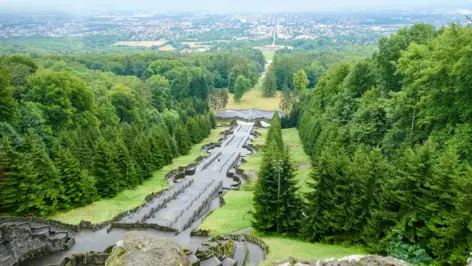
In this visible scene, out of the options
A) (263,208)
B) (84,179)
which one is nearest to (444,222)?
(263,208)

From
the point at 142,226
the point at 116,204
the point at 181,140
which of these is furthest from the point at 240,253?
the point at 181,140

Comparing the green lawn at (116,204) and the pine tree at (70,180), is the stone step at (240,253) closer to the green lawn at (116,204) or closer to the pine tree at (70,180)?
the green lawn at (116,204)

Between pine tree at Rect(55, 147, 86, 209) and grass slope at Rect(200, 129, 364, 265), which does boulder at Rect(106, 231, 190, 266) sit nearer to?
grass slope at Rect(200, 129, 364, 265)

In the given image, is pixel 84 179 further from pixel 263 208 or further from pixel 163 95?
pixel 163 95

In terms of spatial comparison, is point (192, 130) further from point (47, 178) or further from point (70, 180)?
point (47, 178)

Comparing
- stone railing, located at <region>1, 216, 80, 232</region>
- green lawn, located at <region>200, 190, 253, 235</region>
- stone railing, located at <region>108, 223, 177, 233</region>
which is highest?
stone railing, located at <region>1, 216, 80, 232</region>

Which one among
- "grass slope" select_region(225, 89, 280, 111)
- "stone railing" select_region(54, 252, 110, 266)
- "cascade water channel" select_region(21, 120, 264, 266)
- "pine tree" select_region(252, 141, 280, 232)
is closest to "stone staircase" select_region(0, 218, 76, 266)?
"cascade water channel" select_region(21, 120, 264, 266)
